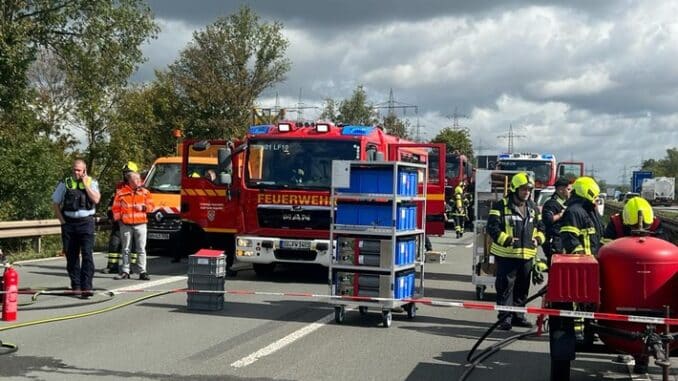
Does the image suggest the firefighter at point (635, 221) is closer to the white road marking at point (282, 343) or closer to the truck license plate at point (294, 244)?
the white road marking at point (282, 343)

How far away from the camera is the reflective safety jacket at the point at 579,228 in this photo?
7750mm

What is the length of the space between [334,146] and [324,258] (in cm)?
193

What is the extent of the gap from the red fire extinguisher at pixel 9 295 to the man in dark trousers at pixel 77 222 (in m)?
1.69

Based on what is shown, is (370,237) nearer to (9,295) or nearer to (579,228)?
(579,228)

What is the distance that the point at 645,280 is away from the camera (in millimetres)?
6094

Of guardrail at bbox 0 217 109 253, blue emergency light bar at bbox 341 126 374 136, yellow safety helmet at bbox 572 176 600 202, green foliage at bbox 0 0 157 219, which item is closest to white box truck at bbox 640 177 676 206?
green foliage at bbox 0 0 157 219

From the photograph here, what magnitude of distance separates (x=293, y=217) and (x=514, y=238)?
15.5 ft

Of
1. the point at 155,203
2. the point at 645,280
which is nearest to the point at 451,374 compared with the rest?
the point at 645,280

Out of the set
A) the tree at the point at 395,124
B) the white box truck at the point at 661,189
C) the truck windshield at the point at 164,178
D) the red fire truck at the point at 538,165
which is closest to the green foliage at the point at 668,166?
the white box truck at the point at 661,189

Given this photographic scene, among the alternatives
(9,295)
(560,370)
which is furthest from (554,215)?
(9,295)

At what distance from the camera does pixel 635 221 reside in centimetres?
711

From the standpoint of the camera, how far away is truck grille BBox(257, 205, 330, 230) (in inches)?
499

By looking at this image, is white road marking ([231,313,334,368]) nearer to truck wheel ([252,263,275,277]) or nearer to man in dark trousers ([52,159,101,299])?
man in dark trousers ([52,159,101,299])

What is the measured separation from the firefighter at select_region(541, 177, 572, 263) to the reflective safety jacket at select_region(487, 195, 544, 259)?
8.5 inches
